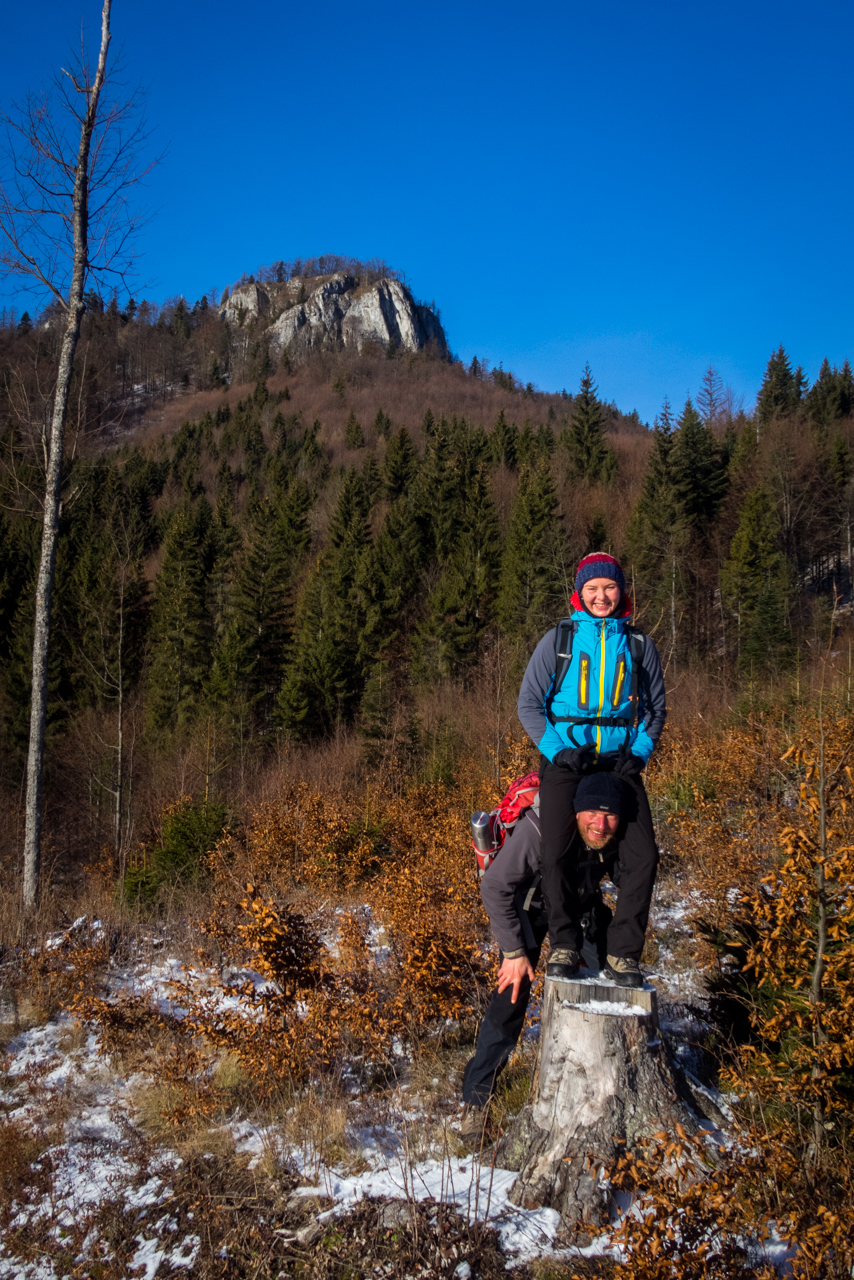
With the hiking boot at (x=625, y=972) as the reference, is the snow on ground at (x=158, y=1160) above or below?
below

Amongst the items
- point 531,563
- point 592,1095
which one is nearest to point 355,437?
point 531,563

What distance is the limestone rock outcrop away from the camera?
129250 millimetres

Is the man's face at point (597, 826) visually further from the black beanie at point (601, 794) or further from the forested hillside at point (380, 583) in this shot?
the forested hillside at point (380, 583)

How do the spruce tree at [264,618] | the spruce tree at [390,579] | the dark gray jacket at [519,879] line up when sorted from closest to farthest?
the dark gray jacket at [519,879], the spruce tree at [264,618], the spruce tree at [390,579]

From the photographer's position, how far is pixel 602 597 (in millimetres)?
3479

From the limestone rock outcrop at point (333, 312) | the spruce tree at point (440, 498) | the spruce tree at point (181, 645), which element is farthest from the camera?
the limestone rock outcrop at point (333, 312)

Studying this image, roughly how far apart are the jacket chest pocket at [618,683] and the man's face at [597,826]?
0.57m

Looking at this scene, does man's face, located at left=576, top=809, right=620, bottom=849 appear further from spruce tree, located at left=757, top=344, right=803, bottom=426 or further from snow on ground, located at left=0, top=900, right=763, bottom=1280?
spruce tree, located at left=757, top=344, right=803, bottom=426

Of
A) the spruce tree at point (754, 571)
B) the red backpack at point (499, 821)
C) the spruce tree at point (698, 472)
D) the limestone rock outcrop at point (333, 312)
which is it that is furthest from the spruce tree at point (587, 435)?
the limestone rock outcrop at point (333, 312)

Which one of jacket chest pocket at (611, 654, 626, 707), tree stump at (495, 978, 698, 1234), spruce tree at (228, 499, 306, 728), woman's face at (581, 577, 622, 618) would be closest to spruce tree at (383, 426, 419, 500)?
spruce tree at (228, 499, 306, 728)

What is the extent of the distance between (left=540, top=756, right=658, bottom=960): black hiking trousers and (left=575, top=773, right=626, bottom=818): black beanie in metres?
0.07

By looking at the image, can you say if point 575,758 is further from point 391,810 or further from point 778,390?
point 778,390

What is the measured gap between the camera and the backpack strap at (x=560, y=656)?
Answer: 342cm

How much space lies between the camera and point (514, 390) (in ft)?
318
